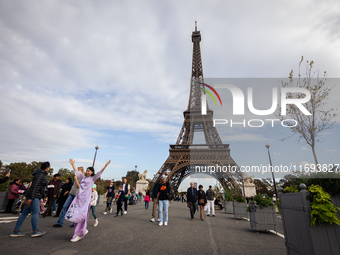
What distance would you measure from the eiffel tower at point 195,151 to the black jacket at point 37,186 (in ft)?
67.9

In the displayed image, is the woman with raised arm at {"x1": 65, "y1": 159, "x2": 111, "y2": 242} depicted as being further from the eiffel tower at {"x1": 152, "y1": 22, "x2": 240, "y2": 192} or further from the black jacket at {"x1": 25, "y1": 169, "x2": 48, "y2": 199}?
the eiffel tower at {"x1": 152, "y1": 22, "x2": 240, "y2": 192}

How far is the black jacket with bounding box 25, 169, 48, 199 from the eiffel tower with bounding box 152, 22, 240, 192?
20691 millimetres

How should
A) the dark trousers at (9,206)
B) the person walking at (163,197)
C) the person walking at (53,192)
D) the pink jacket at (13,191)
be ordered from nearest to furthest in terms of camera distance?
the person walking at (163,197) → the person walking at (53,192) → the pink jacket at (13,191) → the dark trousers at (9,206)

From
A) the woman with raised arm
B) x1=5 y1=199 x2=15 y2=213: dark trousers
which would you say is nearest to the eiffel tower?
x1=5 y1=199 x2=15 y2=213: dark trousers

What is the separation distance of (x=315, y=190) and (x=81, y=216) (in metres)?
4.67

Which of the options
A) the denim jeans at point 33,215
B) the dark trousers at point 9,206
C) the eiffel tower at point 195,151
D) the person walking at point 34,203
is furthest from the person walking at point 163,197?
the eiffel tower at point 195,151

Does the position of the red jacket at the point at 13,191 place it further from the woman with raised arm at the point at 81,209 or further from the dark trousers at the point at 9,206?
the woman with raised arm at the point at 81,209

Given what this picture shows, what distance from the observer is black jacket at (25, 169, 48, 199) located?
4453 mm

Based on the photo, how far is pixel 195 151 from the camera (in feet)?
105

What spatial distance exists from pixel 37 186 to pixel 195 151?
1126 inches

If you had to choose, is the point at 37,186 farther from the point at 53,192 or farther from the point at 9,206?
the point at 9,206

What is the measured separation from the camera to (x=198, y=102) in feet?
128

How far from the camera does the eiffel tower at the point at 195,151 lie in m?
29.3

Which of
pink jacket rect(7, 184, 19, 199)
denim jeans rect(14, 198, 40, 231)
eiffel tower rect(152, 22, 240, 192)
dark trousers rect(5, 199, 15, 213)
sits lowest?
dark trousers rect(5, 199, 15, 213)
